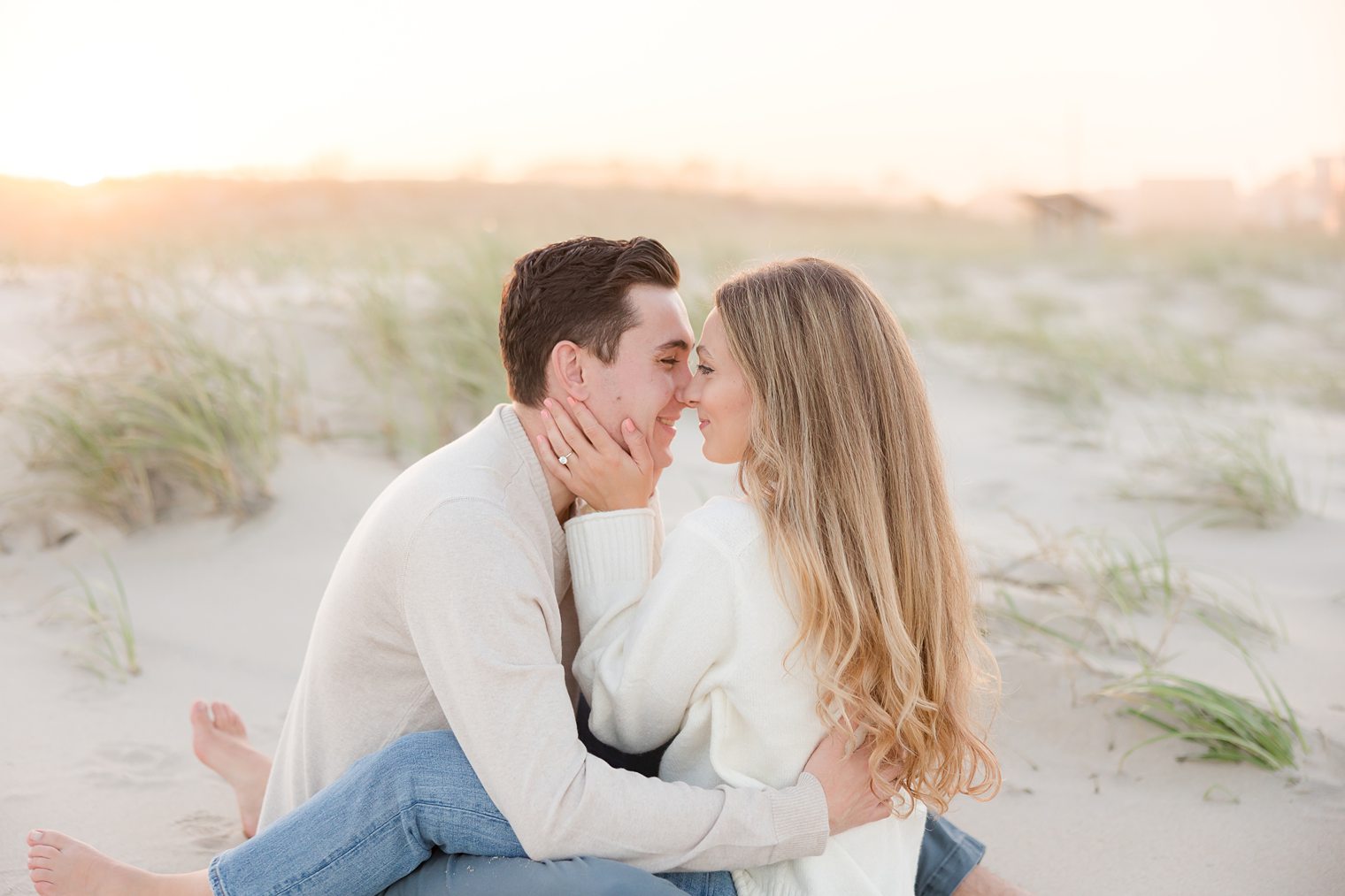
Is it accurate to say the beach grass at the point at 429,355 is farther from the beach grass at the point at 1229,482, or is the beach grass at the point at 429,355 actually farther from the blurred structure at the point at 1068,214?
the blurred structure at the point at 1068,214

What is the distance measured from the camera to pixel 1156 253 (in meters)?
18.4

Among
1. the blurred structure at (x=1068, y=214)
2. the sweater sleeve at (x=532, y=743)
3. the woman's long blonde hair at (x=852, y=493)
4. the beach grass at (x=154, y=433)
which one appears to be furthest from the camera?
the blurred structure at (x=1068, y=214)

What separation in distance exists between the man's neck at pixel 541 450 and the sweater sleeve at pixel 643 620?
131 mm

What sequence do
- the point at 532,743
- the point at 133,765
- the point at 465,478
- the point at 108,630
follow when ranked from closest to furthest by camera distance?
the point at 532,743 < the point at 465,478 < the point at 133,765 < the point at 108,630

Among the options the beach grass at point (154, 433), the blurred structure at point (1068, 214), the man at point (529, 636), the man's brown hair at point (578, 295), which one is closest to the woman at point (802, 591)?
the man at point (529, 636)

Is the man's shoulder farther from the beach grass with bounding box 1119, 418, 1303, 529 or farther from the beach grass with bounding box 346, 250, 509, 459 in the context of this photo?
the beach grass with bounding box 1119, 418, 1303, 529

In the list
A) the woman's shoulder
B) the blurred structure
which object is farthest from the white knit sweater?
the blurred structure

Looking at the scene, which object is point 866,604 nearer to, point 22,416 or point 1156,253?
point 22,416

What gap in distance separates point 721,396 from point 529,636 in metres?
0.65

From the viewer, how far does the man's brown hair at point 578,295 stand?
2568mm

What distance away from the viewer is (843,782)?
227cm

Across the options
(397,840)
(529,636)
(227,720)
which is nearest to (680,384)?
(529,636)

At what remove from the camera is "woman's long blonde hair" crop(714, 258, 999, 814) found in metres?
2.21

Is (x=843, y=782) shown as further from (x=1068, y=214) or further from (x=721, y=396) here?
(x=1068, y=214)
